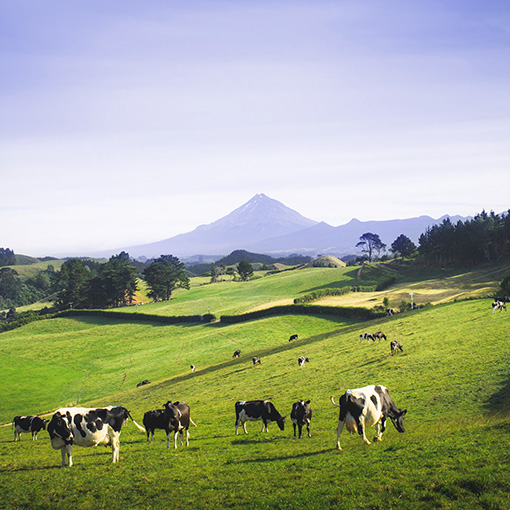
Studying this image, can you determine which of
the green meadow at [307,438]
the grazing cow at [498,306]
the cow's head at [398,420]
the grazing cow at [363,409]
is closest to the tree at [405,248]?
the green meadow at [307,438]

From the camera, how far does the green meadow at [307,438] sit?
11812 millimetres

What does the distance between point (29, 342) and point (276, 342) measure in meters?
48.4

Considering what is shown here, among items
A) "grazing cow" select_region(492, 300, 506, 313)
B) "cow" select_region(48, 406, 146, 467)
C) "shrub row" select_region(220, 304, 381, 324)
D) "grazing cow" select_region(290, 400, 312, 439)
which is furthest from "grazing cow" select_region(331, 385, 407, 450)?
"shrub row" select_region(220, 304, 381, 324)

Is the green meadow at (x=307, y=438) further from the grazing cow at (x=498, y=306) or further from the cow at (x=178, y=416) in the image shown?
the grazing cow at (x=498, y=306)

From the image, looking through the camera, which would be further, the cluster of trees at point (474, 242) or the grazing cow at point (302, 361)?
the cluster of trees at point (474, 242)

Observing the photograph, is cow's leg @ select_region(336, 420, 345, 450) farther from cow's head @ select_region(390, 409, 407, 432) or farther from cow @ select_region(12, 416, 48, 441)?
cow @ select_region(12, 416, 48, 441)

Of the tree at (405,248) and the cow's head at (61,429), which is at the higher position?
the tree at (405,248)

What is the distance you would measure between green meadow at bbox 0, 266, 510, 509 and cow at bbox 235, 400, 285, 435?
3.55 feet

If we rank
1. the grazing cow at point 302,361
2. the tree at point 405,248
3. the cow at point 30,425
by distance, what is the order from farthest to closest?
the tree at point 405,248 < the grazing cow at point 302,361 < the cow at point 30,425

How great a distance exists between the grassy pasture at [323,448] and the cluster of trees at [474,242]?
8353 cm

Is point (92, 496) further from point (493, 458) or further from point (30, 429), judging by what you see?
point (30, 429)

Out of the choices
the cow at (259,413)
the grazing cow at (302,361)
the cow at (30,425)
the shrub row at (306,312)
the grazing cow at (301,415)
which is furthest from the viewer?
the shrub row at (306,312)

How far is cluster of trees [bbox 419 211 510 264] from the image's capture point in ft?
374

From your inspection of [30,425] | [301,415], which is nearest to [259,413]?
[301,415]
